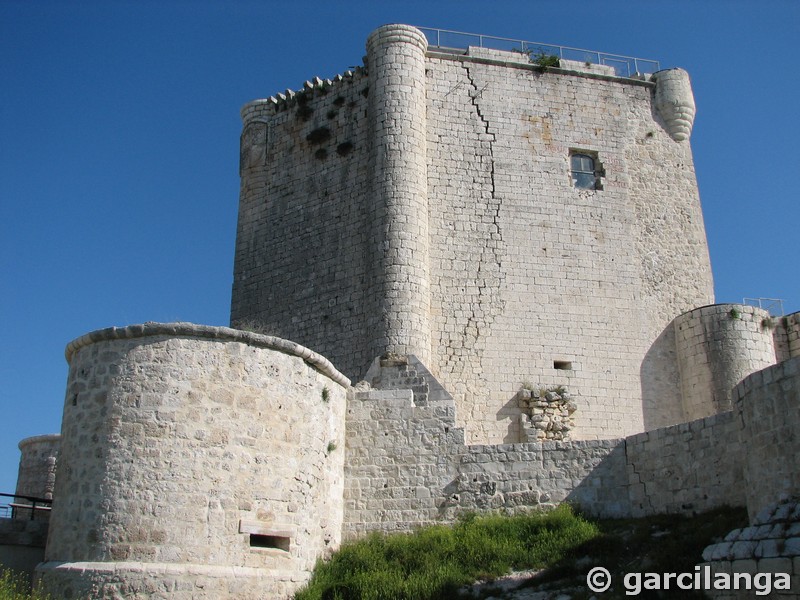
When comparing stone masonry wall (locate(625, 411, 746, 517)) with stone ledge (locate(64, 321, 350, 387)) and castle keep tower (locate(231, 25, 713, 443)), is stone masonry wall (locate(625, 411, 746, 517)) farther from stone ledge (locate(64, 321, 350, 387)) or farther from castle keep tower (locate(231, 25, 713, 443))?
stone ledge (locate(64, 321, 350, 387))

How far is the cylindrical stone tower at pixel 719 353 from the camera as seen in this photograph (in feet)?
55.2

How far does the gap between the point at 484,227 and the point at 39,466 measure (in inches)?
402

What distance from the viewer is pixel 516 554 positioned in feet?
39.3

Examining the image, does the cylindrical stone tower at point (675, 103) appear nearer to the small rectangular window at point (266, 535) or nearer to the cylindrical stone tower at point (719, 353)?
the cylindrical stone tower at point (719, 353)

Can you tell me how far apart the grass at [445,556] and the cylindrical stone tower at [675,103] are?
10560 mm

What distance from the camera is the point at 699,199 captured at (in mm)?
19656

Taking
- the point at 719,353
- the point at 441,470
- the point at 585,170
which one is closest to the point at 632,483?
the point at 441,470

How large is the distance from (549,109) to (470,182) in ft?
8.90

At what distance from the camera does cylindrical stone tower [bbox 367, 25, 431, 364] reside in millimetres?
16328

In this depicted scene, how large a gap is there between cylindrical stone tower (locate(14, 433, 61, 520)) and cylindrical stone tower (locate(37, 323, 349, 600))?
19.5 feet

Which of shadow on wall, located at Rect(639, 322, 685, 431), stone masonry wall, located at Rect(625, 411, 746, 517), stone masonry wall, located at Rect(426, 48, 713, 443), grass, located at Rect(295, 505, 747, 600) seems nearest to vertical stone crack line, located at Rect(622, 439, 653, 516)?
stone masonry wall, located at Rect(625, 411, 746, 517)

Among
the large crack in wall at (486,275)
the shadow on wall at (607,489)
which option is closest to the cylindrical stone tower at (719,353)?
the large crack in wall at (486,275)

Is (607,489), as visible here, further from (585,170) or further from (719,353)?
(585,170)

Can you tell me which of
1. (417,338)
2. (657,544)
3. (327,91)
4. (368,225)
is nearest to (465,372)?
(417,338)
